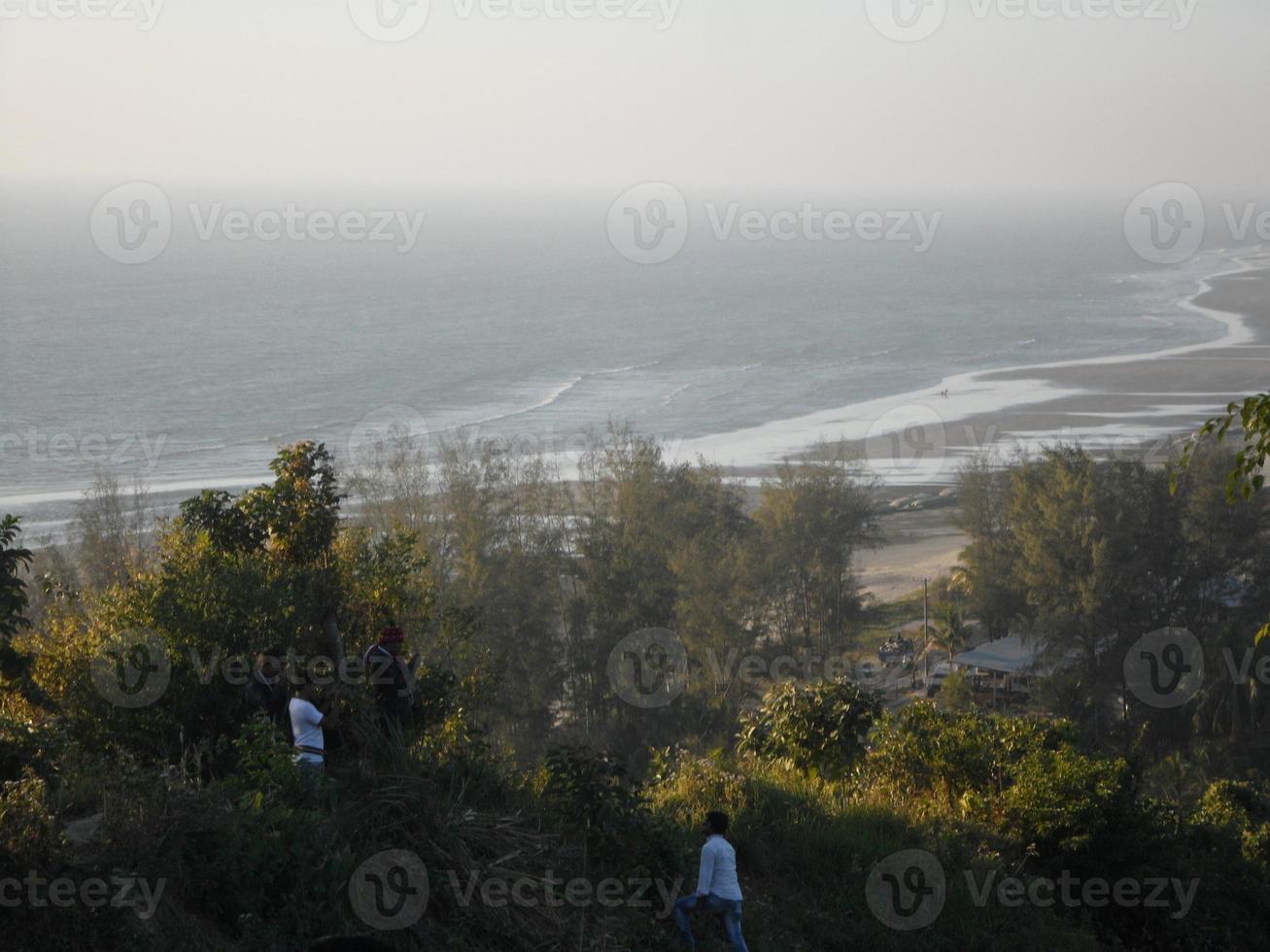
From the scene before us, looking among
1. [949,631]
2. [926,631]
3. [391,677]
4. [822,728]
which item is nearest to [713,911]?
[391,677]

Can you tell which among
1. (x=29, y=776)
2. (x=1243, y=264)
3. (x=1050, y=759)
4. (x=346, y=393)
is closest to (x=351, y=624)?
(x=29, y=776)

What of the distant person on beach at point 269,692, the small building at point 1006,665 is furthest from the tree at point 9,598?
the small building at point 1006,665

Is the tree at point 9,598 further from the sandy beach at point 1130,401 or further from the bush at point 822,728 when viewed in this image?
the sandy beach at point 1130,401

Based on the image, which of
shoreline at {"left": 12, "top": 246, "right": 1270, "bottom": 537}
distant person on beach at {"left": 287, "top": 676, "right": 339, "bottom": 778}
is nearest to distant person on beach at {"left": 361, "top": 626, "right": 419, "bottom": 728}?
Result: distant person on beach at {"left": 287, "top": 676, "right": 339, "bottom": 778}

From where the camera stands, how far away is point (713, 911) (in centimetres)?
999

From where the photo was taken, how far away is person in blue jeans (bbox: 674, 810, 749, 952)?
962 cm

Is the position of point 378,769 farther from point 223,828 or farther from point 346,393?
point 346,393

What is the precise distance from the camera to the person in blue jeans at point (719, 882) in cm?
962

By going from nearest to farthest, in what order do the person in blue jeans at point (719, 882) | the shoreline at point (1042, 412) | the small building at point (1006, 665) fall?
the person in blue jeans at point (719, 882) → the small building at point (1006, 665) → the shoreline at point (1042, 412)

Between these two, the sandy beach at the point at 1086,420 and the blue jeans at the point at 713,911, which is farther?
the sandy beach at the point at 1086,420

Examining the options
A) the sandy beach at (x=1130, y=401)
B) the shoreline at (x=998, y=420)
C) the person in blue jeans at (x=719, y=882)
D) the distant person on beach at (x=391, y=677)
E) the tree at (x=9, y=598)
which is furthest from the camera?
the sandy beach at (x=1130, y=401)

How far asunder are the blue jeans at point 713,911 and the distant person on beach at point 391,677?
278cm

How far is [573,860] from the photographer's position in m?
10.4

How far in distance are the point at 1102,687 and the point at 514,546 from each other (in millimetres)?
19512
